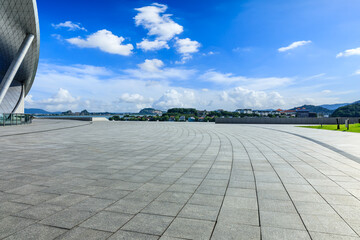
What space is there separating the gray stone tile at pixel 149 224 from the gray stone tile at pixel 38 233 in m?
0.91

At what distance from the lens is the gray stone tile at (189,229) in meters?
2.93

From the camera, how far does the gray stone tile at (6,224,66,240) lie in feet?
9.46

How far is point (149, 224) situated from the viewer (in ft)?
10.6

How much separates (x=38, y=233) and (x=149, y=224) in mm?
1522

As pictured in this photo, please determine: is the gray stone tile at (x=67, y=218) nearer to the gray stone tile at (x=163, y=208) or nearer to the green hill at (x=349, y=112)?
the gray stone tile at (x=163, y=208)

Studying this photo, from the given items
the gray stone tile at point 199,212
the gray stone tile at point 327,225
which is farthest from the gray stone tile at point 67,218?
the gray stone tile at point 327,225

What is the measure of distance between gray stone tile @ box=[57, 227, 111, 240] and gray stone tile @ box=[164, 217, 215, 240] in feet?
2.85

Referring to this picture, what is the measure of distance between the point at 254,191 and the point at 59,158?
7.07 m

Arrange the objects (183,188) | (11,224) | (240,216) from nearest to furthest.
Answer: (11,224), (240,216), (183,188)

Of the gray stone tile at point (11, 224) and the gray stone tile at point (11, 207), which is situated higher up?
the gray stone tile at point (11, 224)

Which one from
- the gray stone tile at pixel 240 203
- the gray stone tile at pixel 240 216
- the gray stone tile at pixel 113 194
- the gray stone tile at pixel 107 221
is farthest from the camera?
the gray stone tile at pixel 113 194

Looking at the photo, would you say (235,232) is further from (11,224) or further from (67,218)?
(11,224)

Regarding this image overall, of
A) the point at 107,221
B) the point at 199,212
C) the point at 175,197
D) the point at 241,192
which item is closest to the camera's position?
the point at 107,221

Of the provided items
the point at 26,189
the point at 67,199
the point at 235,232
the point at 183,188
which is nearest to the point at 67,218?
the point at 67,199
